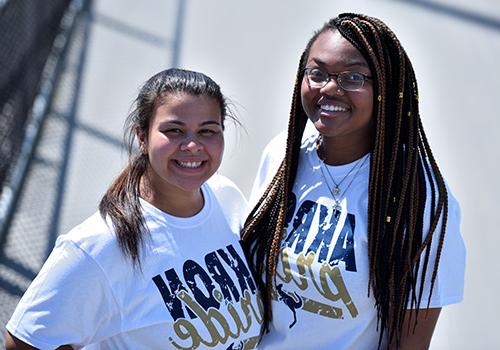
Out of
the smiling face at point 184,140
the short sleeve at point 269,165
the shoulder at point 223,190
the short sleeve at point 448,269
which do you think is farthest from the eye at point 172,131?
the short sleeve at point 448,269

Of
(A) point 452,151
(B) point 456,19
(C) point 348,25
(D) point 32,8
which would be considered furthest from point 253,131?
(C) point 348,25

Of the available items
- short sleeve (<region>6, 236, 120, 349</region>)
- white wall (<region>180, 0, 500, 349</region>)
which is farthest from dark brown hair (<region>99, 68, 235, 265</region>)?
white wall (<region>180, 0, 500, 349</region>)

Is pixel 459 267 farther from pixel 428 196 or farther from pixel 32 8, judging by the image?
pixel 32 8

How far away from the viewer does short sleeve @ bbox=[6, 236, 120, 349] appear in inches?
78.8

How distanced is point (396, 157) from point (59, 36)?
14.8 ft

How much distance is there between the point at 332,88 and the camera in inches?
88.6

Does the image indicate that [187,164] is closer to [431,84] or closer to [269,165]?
[269,165]

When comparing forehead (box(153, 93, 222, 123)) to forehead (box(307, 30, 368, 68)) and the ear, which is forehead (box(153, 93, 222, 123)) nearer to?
the ear

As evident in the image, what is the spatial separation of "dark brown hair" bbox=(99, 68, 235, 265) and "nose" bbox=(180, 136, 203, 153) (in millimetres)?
130

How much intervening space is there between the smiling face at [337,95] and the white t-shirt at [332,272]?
0.15 meters

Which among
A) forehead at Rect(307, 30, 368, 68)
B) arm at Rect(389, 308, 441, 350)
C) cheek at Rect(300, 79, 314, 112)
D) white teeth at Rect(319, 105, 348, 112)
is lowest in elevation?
arm at Rect(389, 308, 441, 350)

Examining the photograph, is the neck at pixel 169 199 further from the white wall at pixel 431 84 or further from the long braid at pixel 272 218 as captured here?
the white wall at pixel 431 84

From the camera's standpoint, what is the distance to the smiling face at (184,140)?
2.17m

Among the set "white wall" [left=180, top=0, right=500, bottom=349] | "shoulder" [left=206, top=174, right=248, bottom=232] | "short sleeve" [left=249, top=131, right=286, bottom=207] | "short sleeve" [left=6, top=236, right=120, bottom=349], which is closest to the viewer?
"short sleeve" [left=6, top=236, right=120, bottom=349]
